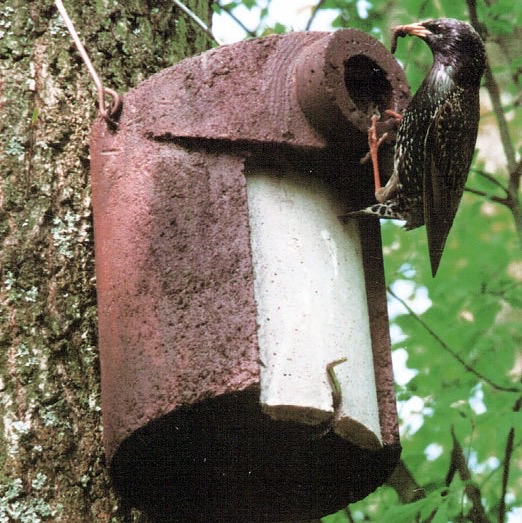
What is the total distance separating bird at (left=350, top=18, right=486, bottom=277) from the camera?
3.10 metres

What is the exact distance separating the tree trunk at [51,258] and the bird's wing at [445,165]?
1.05 metres

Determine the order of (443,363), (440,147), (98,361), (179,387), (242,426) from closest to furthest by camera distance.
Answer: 1. (179,387)
2. (242,426)
3. (98,361)
4. (440,147)
5. (443,363)

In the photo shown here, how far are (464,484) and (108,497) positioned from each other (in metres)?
1.60

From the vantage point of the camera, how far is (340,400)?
222 cm

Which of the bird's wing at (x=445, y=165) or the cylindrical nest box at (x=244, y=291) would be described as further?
the bird's wing at (x=445, y=165)

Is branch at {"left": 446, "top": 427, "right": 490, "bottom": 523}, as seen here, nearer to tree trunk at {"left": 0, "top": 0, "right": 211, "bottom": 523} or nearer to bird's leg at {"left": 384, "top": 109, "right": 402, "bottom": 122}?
bird's leg at {"left": 384, "top": 109, "right": 402, "bottom": 122}

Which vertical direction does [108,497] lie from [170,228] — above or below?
below

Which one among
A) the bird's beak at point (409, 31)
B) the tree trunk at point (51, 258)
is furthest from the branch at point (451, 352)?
the tree trunk at point (51, 258)

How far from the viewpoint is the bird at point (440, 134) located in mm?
3102

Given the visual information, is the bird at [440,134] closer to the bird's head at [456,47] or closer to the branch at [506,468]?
the bird's head at [456,47]

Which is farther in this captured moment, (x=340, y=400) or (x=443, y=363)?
(x=443, y=363)

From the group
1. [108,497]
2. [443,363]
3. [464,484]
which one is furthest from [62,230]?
[443,363]

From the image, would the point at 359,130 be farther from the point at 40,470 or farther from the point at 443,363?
the point at 443,363

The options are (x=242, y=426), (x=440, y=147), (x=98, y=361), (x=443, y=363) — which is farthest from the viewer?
(x=443, y=363)
